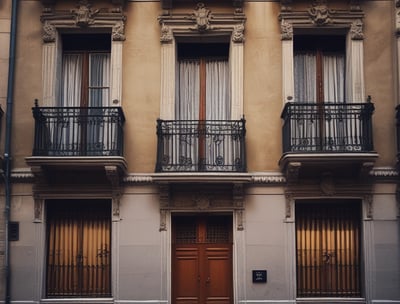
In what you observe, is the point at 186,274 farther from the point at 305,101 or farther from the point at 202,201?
the point at 305,101

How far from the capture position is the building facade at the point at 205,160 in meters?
15.6

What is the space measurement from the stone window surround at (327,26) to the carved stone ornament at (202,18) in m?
1.77

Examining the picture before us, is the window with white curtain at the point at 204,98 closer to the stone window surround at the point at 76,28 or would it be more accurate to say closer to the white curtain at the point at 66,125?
the stone window surround at the point at 76,28

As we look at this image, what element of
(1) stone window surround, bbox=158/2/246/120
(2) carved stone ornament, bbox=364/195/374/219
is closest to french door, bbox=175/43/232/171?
(1) stone window surround, bbox=158/2/246/120

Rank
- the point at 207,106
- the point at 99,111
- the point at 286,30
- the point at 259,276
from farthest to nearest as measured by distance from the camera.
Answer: the point at 207,106 → the point at 286,30 → the point at 99,111 → the point at 259,276

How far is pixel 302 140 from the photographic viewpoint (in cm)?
1567

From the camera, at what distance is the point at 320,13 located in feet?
53.9

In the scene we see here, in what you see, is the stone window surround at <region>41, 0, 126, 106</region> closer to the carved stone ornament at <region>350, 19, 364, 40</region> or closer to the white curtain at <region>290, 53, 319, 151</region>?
the white curtain at <region>290, 53, 319, 151</region>

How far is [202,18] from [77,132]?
410cm

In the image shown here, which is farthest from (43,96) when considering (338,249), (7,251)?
(338,249)

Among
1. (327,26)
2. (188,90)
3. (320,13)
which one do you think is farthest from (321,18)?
(188,90)

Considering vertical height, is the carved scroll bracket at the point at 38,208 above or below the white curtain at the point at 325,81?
below

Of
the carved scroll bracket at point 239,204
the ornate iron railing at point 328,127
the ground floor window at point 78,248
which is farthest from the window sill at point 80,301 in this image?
the ornate iron railing at point 328,127

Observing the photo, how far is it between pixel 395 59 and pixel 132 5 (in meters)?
6.54
